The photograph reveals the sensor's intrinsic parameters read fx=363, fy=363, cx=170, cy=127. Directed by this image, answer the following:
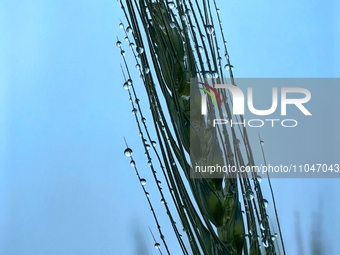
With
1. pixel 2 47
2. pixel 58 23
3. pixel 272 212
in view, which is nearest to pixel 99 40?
pixel 58 23

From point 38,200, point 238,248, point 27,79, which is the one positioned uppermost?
point 27,79

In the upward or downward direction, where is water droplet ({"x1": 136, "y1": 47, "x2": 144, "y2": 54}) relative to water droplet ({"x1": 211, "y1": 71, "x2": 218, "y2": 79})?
upward

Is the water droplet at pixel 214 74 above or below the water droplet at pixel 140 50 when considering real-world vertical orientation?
below

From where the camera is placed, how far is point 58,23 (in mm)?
680

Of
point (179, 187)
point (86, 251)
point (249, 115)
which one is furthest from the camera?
point (86, 251)

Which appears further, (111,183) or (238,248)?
(111,183)

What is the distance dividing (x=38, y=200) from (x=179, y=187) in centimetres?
50

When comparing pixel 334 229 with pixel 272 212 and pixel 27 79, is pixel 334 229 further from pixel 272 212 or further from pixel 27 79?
pixel 27 79

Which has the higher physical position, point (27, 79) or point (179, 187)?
point (27, 79)

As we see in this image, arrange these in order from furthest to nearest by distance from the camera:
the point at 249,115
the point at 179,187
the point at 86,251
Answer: the point at 86,251
the point at 249,115
the point at 179,187

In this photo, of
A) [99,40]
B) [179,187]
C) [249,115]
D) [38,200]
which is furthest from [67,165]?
[179,187]

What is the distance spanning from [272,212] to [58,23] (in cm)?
51

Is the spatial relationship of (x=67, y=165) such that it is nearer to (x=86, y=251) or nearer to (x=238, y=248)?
(x=86, y=251)

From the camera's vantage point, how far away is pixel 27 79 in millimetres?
689
